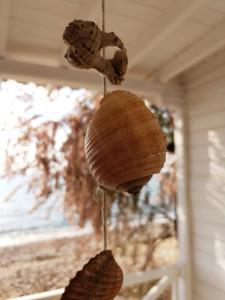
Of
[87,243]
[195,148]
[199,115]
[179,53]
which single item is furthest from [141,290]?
[179,53]

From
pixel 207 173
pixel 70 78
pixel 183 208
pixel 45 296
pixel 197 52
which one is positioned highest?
pixel 197 52

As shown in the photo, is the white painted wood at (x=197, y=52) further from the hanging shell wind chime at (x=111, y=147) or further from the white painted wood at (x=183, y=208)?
the hanging shell wind chime at (x=111, y=147)

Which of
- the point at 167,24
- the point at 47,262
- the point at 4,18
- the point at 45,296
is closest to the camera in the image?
the point at 4,18

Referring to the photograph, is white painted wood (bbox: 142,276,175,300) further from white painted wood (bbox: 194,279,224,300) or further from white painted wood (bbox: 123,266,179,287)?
white painted wood (bbox: 194,279,224,300)

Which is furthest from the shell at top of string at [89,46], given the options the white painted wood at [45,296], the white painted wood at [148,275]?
the white painted wood at [148,275]

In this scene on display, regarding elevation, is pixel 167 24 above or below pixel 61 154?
above

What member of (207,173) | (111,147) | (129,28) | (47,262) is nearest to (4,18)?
(129,28)

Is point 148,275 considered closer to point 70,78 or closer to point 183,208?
point 183,208

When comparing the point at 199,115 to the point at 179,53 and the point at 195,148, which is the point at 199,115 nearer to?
the point at 195,148
